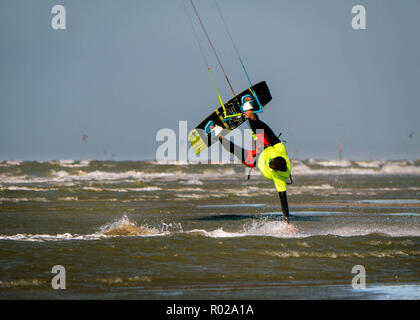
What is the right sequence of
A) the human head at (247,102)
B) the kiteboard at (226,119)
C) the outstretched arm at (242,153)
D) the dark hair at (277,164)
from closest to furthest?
the dark hair at (277,164) → the human head at (247,102) → the outstretched arm at (242,153) → the kiteboard at (226,119)

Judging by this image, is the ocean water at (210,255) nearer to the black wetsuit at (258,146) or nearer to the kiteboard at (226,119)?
the black wetsuit at (258,146)

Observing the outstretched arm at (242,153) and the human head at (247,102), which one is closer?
the human head at (247,102)

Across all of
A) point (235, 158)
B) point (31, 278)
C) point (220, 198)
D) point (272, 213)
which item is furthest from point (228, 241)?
point (220, 198)

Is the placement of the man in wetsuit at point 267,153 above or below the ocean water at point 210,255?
above

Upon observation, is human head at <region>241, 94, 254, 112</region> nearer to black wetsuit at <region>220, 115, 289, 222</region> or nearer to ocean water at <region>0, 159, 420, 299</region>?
black wetsuit at <region>220, 115, 289, 222</region>

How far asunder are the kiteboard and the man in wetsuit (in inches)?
29.9

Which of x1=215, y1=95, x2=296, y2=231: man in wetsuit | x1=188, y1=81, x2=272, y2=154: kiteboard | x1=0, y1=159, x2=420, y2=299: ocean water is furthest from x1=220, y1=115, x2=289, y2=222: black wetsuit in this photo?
x1=188, y1=81, x2=272, y2=154: kiteboard

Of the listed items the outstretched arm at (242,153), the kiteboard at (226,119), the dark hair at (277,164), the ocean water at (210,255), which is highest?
the kiteboard at (226,119)

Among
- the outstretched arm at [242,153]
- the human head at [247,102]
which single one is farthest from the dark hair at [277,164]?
the human head at [247,102]

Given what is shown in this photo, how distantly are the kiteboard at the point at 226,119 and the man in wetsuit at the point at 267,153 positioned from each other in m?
0.76

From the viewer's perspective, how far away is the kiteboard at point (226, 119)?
1481cm

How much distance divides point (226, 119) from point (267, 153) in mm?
1580

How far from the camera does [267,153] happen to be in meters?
13.7
